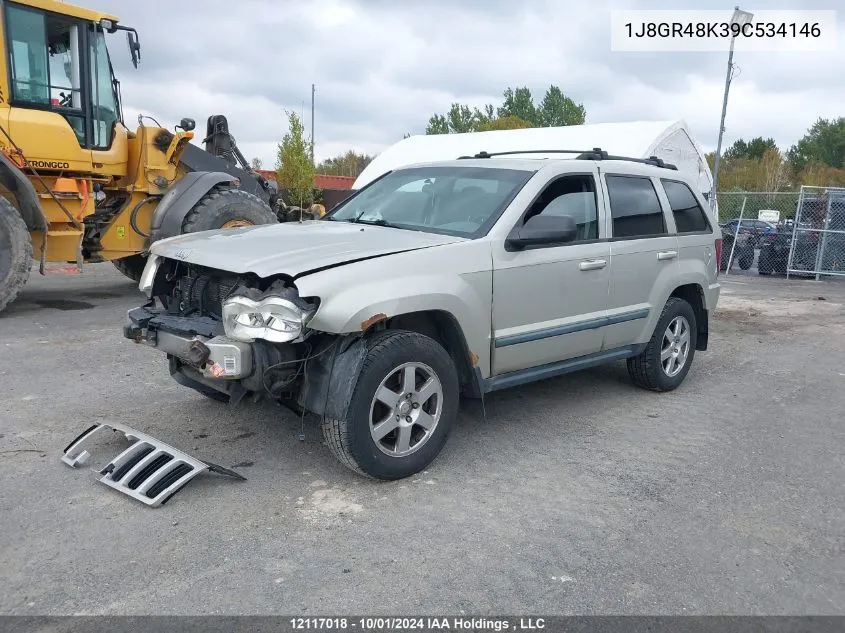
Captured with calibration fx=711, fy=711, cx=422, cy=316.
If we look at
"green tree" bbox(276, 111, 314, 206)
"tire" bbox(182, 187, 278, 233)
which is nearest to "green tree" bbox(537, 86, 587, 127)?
"green tree" bbox(276, 111, 314, 206)

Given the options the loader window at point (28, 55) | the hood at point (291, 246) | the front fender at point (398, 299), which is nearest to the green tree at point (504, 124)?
the loader window at point (28, 55)

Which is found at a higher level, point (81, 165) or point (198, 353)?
point (81, 165)

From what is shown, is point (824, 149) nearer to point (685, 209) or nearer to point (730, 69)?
point (730, 69)

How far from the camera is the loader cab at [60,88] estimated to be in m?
8.27

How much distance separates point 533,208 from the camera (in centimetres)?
467

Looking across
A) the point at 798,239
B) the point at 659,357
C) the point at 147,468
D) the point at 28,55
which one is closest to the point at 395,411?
the point at 147,468

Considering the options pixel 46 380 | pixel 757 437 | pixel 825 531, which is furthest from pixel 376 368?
pixel 46 380

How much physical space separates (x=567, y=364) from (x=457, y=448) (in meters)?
1.04

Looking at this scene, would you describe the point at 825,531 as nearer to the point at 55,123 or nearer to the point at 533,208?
the point at 533,208

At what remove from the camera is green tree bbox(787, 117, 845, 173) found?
63656 mm

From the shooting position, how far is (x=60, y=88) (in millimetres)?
8789

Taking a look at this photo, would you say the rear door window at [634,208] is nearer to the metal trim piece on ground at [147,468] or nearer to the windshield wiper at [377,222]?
the windshield wiper at [377,222]

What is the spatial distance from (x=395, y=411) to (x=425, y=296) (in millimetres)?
660

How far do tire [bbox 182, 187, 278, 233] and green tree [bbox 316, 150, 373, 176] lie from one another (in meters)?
57.8
